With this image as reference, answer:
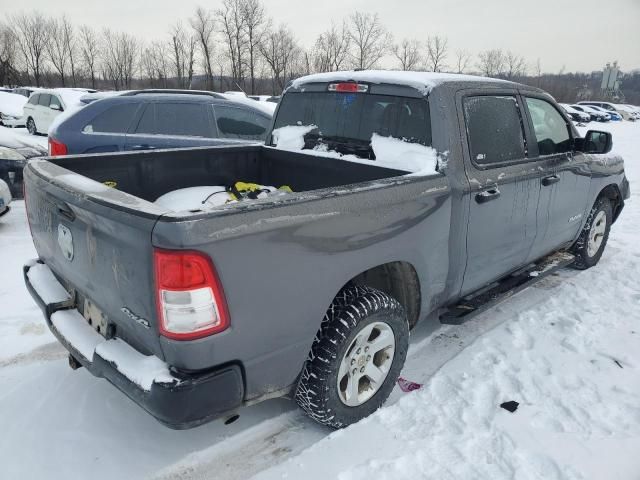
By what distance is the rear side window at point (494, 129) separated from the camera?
3166 millimetres

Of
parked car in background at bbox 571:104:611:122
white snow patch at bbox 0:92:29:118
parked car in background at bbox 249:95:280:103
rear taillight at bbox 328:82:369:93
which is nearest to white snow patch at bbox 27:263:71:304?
rear taillight at bbox 328:82:369:93

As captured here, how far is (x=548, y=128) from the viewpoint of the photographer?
13.1 feet

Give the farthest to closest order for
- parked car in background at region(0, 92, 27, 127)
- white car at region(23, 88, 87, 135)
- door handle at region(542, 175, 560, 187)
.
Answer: parked car in background at region(0, 92, 27, 127), white car at region(23, 88, 87, 135), door handle at region(542, 175, 560, 187)

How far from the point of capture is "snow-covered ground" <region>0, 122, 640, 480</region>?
2357mm

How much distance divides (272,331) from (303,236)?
1.43 ft

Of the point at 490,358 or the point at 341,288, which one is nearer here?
the point at 341,288

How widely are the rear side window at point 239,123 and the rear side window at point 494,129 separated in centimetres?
420

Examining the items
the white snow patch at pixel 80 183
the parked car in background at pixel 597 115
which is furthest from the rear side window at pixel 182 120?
the parked car in background at pixel 597 115

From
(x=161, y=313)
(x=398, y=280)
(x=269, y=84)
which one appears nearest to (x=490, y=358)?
(x=398, y=280)

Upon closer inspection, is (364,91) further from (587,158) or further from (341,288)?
(587,158)

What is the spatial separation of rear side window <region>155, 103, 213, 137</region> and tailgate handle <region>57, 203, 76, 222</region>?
4430 mm

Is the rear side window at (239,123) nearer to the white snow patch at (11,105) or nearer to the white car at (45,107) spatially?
the white car at (45,107)

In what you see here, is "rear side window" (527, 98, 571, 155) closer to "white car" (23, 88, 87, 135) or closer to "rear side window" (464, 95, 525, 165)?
"rear side window" (464, 95, 525, 165)

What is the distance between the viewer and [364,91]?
11.1 ft
